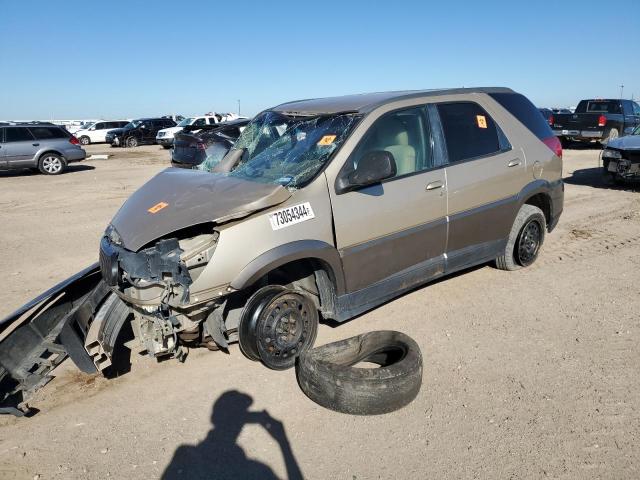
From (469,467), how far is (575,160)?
585 inches

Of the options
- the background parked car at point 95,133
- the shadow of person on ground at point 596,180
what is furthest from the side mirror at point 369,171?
the background parked car at point 95,133

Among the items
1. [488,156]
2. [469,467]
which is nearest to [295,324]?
[469,467]

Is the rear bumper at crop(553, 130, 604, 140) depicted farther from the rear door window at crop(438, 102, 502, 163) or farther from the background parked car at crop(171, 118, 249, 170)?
the rear door window at crop(438, 102, 502, 163)

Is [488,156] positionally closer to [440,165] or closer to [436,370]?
[440,165]

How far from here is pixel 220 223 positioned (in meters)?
3.17

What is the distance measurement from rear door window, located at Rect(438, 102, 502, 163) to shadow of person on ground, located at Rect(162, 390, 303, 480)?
2.75 m

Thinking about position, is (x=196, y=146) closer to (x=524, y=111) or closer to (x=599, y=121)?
(x=524, y=111)

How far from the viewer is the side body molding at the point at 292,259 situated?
319cm

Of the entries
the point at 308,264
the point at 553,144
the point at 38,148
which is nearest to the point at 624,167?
the point at 553,144

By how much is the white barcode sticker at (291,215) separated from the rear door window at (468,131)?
1.62 metres

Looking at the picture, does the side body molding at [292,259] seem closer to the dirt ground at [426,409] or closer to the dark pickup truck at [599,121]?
the dirt ground at [426,409]

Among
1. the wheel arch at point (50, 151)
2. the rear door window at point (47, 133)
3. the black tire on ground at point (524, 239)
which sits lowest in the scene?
the black tire on ground at point (524, 239)

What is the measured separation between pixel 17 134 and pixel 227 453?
16.3 metres

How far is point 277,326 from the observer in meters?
3.54
